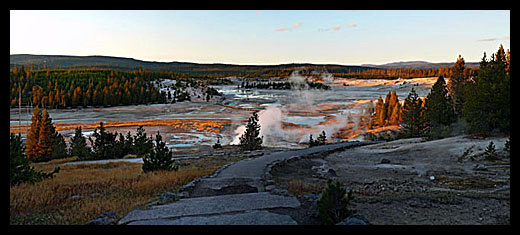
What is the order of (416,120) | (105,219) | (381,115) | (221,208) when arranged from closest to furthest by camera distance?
(105,219)
(221,208)
(416,120)
(381,115)

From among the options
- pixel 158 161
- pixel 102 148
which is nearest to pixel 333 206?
pixel 158 161

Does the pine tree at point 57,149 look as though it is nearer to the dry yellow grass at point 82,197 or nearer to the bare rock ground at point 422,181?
the dry yellow grass at point 82,197

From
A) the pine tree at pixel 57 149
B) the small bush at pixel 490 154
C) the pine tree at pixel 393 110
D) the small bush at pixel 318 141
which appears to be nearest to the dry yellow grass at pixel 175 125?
the small bush at pixel 318 141

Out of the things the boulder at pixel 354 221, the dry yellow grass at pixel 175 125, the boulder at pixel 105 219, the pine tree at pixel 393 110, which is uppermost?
the pine tree at pixel 393 110

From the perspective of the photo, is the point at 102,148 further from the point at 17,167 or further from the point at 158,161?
the point at 17,167

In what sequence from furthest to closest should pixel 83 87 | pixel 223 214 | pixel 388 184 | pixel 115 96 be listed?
1. pixel 83 87
2. pixel 115 96
3. pixel 388 184
4. pixel 223 214

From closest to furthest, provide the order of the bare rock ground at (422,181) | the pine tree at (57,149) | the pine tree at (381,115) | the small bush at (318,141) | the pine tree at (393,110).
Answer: the bare rock ground at (422,181), the pine tree at (57,149), the small bush at (318,141), the pine tree at (393,110), the pine tree at (381,115)

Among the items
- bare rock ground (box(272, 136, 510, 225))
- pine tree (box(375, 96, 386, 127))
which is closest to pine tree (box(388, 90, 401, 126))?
pine tree (box(375, 96, 386, 127))
